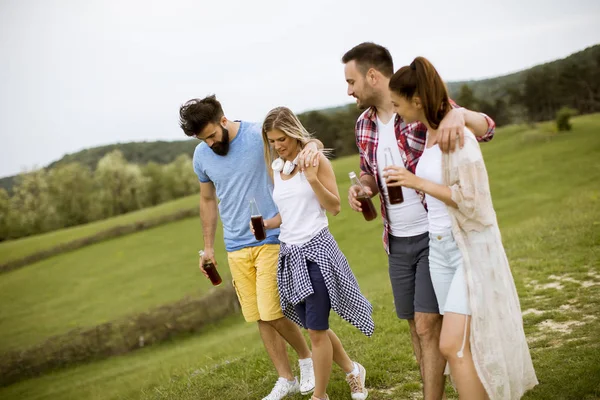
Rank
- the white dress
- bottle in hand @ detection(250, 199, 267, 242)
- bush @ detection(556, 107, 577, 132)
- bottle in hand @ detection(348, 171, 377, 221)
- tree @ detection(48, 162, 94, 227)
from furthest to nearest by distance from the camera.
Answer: tree @ detection(48, 162, 94, 227) < bush @ detection(556, 107, 577, 132) < bottle in hand @ detection(250, 199, 267, 242) < bottle in hand @ detection(348, 171, 377, 221) < the white dress

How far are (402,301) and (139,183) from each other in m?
64.9

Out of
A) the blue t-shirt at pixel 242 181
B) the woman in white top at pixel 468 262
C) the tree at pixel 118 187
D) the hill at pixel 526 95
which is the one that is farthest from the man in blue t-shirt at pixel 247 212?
the tree at pixel 118 187

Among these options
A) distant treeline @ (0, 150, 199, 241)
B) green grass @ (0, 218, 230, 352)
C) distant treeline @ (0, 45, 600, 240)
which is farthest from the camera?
distant treeline @ (0, 150, 199, 241)

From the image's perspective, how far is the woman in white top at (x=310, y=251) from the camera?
15.7 ft

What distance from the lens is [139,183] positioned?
2623 inches

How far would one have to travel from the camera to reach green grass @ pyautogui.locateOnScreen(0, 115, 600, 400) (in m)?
5.62

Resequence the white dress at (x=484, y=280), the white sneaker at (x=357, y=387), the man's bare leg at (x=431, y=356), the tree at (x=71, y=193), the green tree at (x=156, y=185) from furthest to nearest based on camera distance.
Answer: the green tree at (x=156, y=185) < the tree at (x=71, y=193) < the white sneaker at (x=357, y=387) < the man's bare leg at (x=431, y=356) < the white dress at (x=484, y=280)

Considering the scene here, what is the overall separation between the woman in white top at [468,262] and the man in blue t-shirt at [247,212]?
1.91m

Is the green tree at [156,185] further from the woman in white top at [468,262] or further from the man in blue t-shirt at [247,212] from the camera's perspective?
the woman in white top at [468,262]

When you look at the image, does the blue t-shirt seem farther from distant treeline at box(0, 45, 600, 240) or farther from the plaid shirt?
distant treeline at box(0, 45, 600, 240)

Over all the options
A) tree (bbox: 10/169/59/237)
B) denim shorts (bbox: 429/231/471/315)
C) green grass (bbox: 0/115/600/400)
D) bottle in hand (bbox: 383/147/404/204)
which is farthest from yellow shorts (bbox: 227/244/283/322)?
tree (bbox: 10/169/59/237)

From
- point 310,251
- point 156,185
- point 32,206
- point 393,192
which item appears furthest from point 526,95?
point 393,192

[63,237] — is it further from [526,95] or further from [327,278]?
[327,278]

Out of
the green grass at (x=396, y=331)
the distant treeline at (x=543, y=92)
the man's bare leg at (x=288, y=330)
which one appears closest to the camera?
the man's bare leg at (x=288, y=330)
